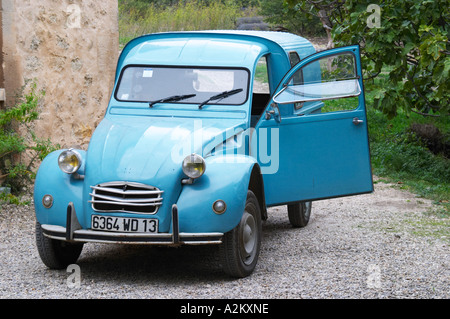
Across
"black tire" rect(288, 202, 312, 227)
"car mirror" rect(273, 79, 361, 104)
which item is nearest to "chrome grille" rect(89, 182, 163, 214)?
"car mirror" rect(273, 79, 361, 104)

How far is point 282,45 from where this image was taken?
7.30m

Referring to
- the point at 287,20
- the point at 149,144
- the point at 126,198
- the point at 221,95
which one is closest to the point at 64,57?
the point at 221,95

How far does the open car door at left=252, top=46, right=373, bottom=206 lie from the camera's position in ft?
21.3

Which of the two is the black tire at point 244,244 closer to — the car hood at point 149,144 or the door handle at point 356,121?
the car hood at point 149,144

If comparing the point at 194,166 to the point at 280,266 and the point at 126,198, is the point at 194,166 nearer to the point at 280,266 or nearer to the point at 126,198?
the point at 126,198

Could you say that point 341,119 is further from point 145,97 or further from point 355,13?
point 355,13

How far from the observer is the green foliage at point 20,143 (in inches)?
331

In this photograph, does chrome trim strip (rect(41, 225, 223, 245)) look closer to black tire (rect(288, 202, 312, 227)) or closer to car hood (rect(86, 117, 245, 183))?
car hood (rect(86, 117, 245, 183))

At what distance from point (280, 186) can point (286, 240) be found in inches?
37.7

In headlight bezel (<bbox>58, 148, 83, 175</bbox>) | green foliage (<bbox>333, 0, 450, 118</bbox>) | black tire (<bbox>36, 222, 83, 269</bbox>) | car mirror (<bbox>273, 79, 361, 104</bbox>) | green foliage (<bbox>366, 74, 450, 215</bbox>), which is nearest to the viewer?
headlight bezel (<bbox>58, 148, 83, 175</bbox>)

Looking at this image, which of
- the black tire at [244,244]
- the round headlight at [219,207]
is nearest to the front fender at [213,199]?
the round headlight at [219,207]

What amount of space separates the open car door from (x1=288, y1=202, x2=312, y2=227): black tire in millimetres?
1112

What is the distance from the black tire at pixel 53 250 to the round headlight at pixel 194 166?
1.29 meters
